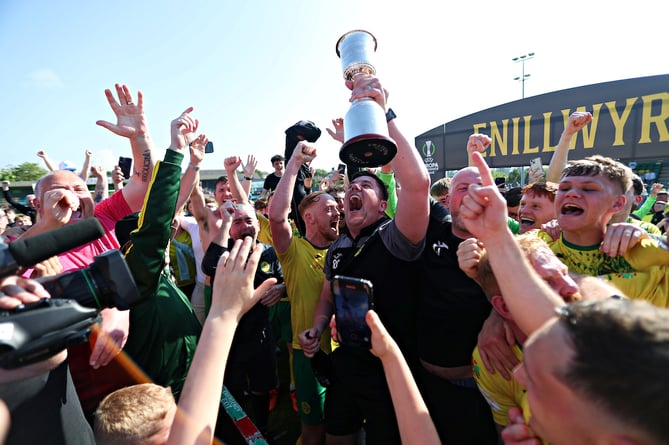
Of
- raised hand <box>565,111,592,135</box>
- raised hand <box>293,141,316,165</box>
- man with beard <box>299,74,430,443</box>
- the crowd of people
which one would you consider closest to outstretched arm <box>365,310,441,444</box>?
the crowd of people

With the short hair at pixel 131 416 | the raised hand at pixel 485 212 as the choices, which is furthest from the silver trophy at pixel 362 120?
the short hair at pixel 131 416

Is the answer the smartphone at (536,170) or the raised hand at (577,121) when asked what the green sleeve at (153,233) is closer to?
the raised hand at (577,121)

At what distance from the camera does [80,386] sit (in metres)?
1.58

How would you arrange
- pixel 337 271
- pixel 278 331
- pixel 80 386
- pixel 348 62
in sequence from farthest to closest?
pixel 278 331
pixel 337 271
pixel 348 62
pixel 80 386

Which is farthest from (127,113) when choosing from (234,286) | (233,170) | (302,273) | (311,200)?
(234,286)

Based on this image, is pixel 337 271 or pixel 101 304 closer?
pixel 101 304

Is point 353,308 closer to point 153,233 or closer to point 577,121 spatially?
point 153,233

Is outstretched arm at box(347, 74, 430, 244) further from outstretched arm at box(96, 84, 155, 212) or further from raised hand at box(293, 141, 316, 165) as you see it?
outstretched arm at box(96, 84, 155, 212)

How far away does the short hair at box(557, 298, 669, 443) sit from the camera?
593 mm

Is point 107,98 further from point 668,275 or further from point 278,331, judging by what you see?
point 668,275

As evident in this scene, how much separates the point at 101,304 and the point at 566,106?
22.1 meters

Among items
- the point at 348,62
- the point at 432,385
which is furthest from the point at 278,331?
the point at 348,62

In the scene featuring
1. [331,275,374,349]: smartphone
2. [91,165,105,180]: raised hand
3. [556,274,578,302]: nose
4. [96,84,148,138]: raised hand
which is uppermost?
[96,84,148,138]: raised hand

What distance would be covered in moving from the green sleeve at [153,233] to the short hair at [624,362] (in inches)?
66.0
